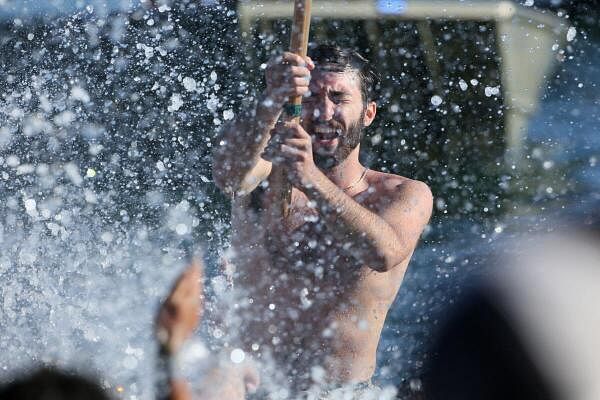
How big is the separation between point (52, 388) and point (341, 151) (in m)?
2.20

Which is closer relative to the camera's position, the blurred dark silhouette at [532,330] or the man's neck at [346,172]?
the blurred dark silhouette at [532,330]

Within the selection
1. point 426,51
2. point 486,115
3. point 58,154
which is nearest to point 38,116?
point 58,154

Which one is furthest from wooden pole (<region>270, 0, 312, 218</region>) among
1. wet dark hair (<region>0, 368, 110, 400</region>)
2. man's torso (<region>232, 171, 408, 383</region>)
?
wet dark hair (<region>0, 368, 110, 400</region>)

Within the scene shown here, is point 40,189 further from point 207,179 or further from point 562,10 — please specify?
point 562,10

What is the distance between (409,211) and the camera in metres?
3.11

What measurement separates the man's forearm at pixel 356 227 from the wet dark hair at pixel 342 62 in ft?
1.96

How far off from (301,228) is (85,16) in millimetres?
2863

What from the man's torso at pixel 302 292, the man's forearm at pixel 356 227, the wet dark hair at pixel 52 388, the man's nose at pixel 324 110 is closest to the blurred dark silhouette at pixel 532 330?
the wet dark hair at pixel 52 388

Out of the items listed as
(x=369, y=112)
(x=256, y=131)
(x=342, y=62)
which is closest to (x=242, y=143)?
(x=256, y=131)

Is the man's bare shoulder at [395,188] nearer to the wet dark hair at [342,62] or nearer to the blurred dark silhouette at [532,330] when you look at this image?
the wet dark hair at [342,62]

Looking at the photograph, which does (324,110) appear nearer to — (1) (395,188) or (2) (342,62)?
(2) (342,62)

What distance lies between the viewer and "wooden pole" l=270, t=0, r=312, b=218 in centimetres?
246

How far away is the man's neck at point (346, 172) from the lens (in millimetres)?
3242

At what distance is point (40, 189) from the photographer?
505 centimetres
